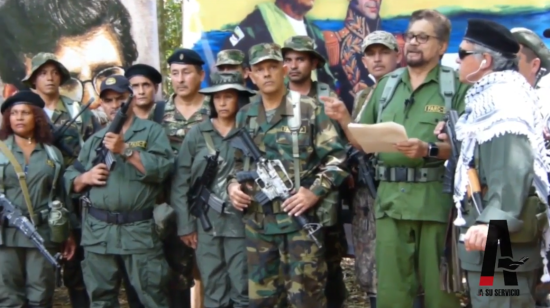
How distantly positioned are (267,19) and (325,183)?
7.84ft

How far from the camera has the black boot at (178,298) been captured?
5.96m

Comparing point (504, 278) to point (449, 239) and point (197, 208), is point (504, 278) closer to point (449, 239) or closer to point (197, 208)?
point (449, 239)

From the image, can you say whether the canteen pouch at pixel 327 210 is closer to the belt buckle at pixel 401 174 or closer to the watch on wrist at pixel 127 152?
the belt buckle at pixel 401 174

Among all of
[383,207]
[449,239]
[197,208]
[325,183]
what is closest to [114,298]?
[197,208]

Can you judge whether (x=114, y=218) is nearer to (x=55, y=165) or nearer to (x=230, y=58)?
(x=55, y=165)

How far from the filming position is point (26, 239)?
554 cm

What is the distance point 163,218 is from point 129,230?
0.27 metres

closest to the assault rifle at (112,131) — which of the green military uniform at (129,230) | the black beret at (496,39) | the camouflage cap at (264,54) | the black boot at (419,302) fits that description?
the green military uniform at (129,230)

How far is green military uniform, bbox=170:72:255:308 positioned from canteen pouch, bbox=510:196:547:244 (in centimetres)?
227

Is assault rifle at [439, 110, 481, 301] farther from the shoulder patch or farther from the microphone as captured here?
the shoulder patch

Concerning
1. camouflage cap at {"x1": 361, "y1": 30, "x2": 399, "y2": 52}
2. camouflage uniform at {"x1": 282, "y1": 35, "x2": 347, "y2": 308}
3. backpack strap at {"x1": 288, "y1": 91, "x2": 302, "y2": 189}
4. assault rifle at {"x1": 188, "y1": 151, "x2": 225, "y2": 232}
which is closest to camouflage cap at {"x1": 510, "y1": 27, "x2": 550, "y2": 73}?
camouflage cap at {"x1": 361, "y1": 30, "x2": 399, "y2": 52}

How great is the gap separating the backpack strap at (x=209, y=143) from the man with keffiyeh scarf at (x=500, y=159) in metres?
2.12

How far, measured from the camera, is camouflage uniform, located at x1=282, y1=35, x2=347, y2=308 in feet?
18.3

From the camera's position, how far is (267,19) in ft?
22.1
